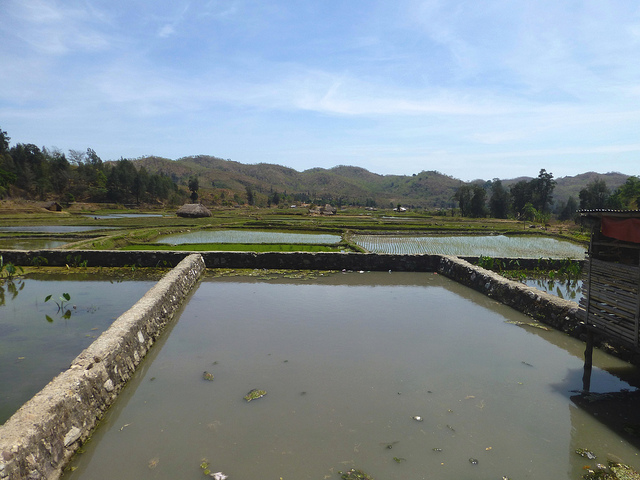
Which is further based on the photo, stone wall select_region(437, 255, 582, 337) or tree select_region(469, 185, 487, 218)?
tree select_region(469, 185, 487, 218)

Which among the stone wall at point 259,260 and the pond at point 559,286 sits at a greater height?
the stone wall at point 259,260

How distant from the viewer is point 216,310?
8.63 m

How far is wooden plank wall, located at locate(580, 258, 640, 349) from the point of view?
504cm

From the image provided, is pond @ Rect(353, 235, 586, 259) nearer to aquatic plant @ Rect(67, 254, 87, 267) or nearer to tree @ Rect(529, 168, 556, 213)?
aquatic plant @ Rect(67, 254, 87, 267)

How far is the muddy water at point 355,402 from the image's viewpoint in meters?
3.88

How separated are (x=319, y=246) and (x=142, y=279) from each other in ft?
26.6

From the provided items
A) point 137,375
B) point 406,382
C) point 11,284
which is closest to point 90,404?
point 137,375

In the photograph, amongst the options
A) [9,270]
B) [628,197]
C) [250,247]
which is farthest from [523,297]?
[628,197]

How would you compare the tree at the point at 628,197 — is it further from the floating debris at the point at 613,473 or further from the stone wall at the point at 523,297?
the floating debris at the point at 613,473

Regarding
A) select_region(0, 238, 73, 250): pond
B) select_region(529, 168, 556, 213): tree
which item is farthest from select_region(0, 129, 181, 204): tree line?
select_region(529, 168, 556, 213): tree

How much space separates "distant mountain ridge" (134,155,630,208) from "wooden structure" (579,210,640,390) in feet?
266

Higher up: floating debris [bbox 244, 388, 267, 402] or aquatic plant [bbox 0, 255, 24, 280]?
aquatic plant [bbox 0, 255, 24, 280]

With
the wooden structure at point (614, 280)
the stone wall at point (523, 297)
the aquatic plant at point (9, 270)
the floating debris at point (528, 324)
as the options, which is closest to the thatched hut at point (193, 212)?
the aquatic plant at point (9, 270)

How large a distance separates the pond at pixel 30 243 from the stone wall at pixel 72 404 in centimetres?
1390
